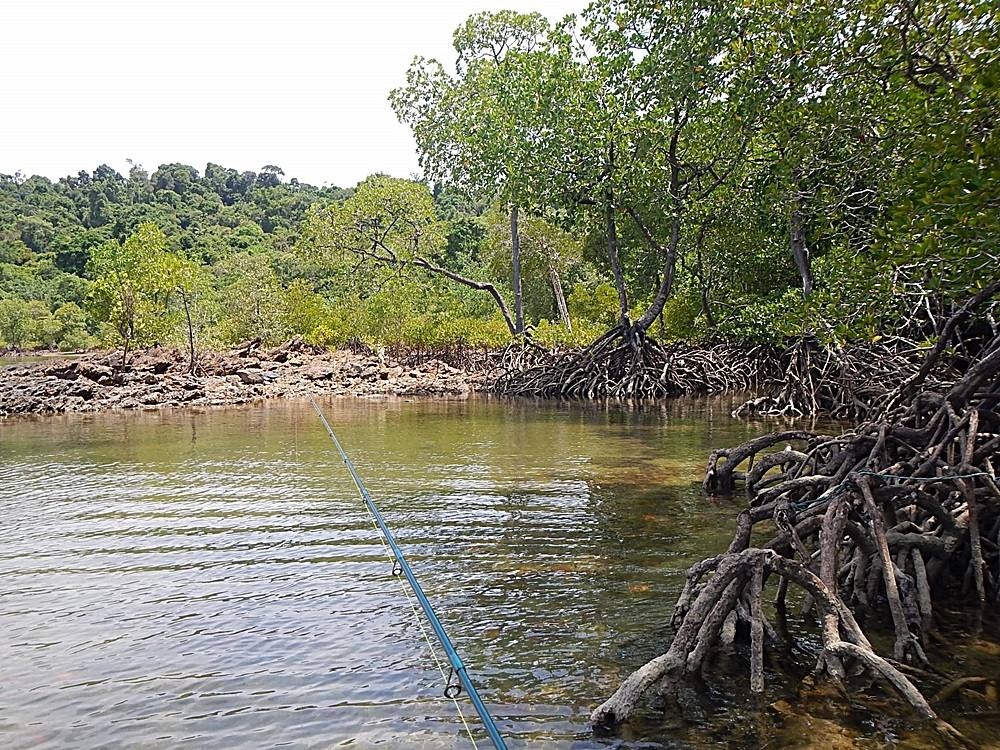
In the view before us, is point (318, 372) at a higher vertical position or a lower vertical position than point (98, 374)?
higher

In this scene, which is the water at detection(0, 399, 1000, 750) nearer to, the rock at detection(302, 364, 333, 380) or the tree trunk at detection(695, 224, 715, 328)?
the tree trunk at detection(695, 224, 715, 328)

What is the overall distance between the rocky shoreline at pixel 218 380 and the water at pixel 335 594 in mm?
10250

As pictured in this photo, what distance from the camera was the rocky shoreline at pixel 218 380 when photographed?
2372 centimetres

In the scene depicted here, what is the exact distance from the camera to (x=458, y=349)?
121 feet

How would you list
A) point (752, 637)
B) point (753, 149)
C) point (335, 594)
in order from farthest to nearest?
point (753, 149) < point (335, 594) < point (752, 637)

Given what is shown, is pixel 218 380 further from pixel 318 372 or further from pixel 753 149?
pixel 753 149

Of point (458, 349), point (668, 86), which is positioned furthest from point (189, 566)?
point (458, 349)

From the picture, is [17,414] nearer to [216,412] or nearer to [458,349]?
[216,412]

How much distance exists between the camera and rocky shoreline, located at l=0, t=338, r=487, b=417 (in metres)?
23.7

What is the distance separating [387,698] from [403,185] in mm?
27357

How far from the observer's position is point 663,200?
70.9 ft

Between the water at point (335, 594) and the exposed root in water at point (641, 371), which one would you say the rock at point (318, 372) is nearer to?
the exposed root in water at point (641, 371)

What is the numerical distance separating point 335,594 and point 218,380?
23539mm

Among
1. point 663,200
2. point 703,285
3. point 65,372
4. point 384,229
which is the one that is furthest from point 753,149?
point 65,372
